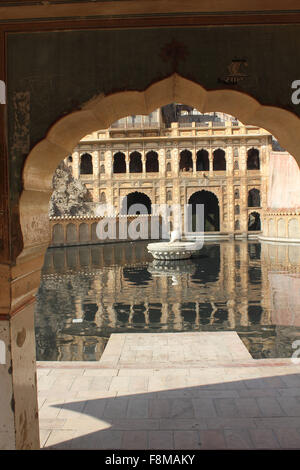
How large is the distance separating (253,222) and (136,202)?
9901 millimetres

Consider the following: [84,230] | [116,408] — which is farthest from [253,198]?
[116,408]

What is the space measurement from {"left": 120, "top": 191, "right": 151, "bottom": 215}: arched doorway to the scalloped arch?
97.4 ft

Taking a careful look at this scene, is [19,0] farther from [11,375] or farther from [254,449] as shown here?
[254,449]

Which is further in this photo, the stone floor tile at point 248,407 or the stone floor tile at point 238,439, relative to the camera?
the stone floor tile at point 248,407

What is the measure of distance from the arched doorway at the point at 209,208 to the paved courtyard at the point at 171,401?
29.1 meters

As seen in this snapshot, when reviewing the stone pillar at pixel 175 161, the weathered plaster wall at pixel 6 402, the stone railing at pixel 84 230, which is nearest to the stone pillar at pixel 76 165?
the stone railing at pixel 84 230

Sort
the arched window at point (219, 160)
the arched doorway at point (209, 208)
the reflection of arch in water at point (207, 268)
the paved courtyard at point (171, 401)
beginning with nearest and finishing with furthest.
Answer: the paved courtyard at point (171, 401), the reflection of arch in water at point (207, 268), the arched doorway at point (209, 208), the arched window at point (219, 160)

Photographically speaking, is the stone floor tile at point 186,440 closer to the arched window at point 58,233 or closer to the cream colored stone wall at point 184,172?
the arched window at point 58,233

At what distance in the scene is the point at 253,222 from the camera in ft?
109

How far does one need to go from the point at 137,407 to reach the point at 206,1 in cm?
351

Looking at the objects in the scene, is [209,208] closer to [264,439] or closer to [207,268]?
[207,268]

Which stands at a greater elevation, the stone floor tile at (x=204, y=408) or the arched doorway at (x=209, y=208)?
the arched doorway at (x=209, y=208)

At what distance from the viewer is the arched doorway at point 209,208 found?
3481 cm

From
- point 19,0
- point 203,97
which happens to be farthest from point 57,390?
point 19,0
